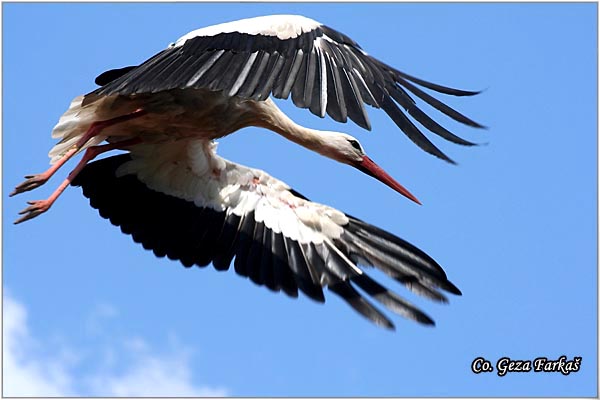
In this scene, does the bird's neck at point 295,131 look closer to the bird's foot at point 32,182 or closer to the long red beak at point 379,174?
the long red beak at point 379,174

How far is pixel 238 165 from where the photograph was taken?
30.5 feet

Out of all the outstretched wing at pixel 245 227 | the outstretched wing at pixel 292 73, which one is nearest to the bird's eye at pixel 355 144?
the outstretched wing at pixel 245 227

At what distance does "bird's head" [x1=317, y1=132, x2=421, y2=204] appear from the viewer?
30.2 ft

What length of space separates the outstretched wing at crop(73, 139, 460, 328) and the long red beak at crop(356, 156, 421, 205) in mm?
517

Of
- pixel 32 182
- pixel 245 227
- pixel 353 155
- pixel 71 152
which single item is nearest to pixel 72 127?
pixel 71 152

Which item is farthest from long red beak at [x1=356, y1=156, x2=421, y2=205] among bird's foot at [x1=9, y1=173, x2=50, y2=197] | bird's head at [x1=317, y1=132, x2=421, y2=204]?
bird's foot at [x1=9, y1=173, x2=50, y2=197]

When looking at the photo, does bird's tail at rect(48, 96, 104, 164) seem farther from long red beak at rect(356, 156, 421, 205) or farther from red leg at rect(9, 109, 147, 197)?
long red beak at rect(356, 156, 421, 205)

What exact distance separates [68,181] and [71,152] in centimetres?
23

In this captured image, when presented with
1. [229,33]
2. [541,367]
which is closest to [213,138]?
[229,33]

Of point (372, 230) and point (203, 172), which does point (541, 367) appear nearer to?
point (372, 230)

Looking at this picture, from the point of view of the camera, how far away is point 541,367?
819cm

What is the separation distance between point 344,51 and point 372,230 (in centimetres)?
183

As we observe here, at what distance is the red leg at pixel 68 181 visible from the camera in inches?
325

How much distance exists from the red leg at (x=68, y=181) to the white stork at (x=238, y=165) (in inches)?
Answer: 0.4
